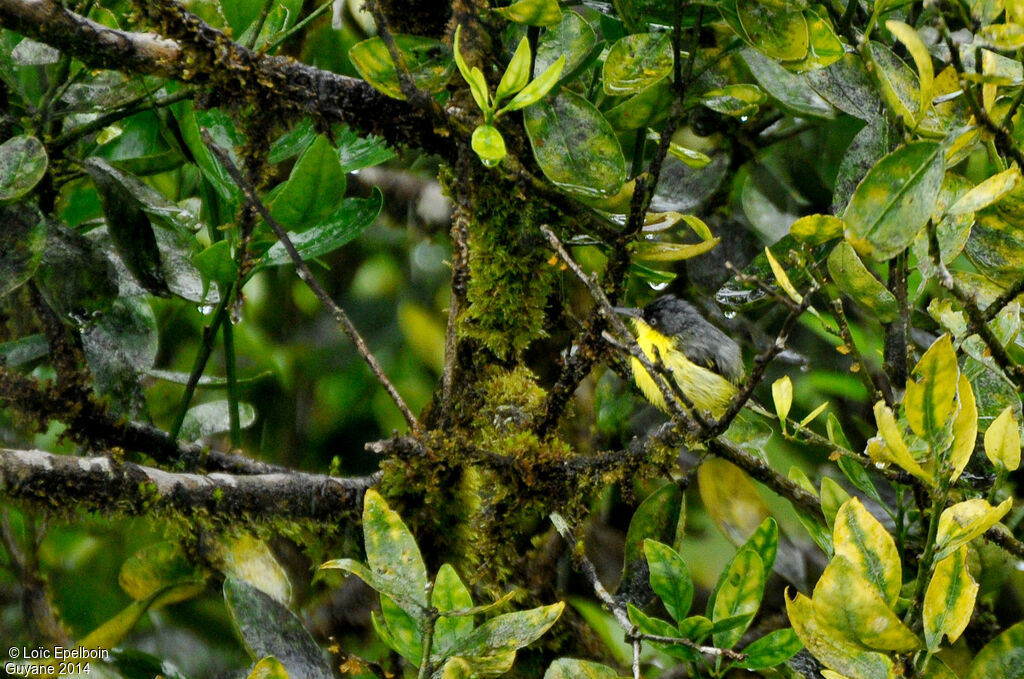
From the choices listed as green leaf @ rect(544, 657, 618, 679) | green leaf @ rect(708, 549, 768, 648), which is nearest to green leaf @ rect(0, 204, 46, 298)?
green leaf @ rect(544, 657, 618, 679)

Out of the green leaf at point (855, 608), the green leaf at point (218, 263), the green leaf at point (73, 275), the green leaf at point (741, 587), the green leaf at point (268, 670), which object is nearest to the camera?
the green leaf at point (855, 608)

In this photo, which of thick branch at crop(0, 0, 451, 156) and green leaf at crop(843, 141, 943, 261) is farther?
thick branch at crop(0, 0, 451, 156)

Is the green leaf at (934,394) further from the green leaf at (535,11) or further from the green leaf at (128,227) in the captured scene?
the green leaf at (128,227)

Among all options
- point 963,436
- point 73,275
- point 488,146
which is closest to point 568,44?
point 488,146

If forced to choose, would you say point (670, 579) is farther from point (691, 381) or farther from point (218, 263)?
point (691, 381)

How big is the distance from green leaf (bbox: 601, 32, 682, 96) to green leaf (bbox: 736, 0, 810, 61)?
3.6 inches

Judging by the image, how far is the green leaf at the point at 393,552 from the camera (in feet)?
2.44

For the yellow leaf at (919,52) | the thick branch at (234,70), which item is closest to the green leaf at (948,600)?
the yellow leaf at (919,52)

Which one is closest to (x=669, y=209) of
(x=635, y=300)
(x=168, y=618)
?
(x=635, y=300)

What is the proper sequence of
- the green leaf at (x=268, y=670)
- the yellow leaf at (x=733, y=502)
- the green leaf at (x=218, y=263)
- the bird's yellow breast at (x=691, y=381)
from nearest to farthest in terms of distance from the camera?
the green leaf at (x=268, y=670) < the green leaf at (x=218, y=263) < the yellow leaf at (x=733, y=502) < the bird's yellow breast at (x=691, y=381)

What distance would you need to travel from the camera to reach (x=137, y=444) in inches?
43.4

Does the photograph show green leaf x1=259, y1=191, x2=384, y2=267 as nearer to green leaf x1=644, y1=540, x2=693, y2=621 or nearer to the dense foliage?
the dense foliage

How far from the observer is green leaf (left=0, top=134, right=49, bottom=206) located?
0.90 m

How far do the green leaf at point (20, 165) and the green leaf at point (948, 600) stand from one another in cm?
93
